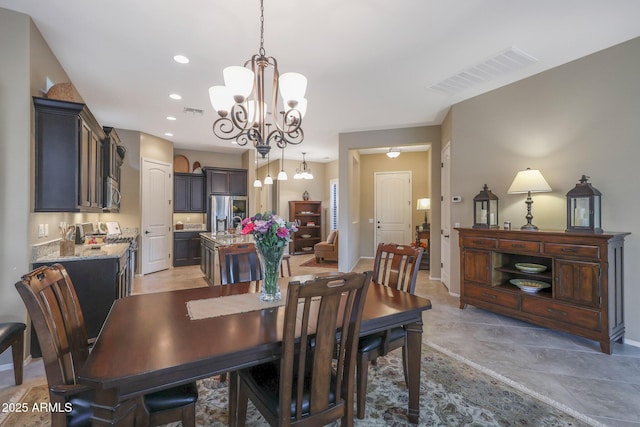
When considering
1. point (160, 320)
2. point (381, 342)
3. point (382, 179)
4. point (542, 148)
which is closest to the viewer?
point (160, 320)

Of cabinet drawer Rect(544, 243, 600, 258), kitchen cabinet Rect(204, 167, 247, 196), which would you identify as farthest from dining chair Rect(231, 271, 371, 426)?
kitchen cabinet Rect(204, 167, 247, 196)

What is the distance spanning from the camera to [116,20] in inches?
97.7

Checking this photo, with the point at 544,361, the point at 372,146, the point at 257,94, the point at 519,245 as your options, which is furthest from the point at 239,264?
the point at 372,146

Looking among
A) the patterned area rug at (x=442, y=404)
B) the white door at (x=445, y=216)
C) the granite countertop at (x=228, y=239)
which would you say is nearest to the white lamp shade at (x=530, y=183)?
the white door at (x=445, y=216)

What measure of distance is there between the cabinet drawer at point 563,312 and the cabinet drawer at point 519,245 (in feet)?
1.68

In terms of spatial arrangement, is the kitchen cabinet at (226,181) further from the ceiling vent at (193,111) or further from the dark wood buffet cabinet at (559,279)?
the dark wood buffet cabinet at (559,279)

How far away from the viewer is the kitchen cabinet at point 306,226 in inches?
352

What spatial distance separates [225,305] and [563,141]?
386cm

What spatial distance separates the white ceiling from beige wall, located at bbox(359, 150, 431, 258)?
145 inches

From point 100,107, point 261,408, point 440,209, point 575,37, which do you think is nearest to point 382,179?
point 440,209

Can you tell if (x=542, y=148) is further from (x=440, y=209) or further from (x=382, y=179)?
(x=382, y=179)

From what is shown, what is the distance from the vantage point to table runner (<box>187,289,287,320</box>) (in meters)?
1.62

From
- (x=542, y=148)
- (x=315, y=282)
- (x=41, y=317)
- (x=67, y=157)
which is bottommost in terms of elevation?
(x=41, y=317)

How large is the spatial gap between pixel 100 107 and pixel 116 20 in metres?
2.63
